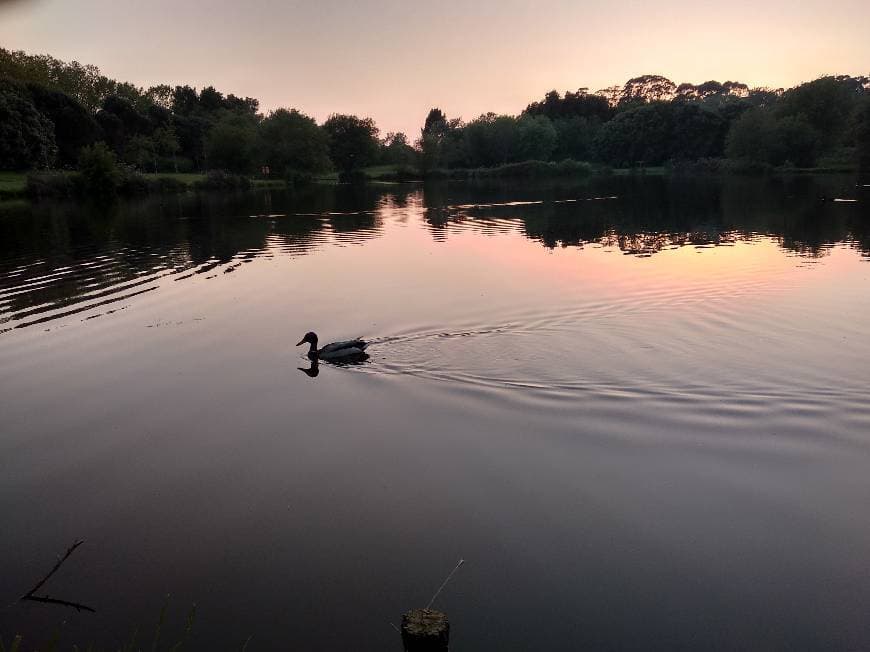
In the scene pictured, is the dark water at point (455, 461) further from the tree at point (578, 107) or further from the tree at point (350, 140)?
the tree at point (578, 107)

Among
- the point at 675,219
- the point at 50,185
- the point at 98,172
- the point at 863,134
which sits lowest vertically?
the point at 675,219

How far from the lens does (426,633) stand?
479 centimetres

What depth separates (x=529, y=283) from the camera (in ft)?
67.1

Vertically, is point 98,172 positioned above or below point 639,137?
below

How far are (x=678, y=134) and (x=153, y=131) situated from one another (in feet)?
328

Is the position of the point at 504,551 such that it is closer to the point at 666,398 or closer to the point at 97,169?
the point at 666,398

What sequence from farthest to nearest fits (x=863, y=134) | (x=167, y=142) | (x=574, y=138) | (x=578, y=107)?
(x=578, y=107) → (x=574, y=138) → (x=167, y=142) → (x=863, y=134)

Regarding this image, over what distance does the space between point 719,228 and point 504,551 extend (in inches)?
1312

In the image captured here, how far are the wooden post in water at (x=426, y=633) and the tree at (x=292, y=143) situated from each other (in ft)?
346

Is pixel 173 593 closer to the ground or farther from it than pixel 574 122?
closer to the ground

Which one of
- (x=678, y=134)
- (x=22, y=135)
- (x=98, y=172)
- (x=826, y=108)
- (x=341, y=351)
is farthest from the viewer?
(x=678, y=134)

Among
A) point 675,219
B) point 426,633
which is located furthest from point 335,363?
point 675,219

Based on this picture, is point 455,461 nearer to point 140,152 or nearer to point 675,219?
point 675,219

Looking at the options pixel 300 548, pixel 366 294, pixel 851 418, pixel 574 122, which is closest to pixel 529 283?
pixel 366 294
